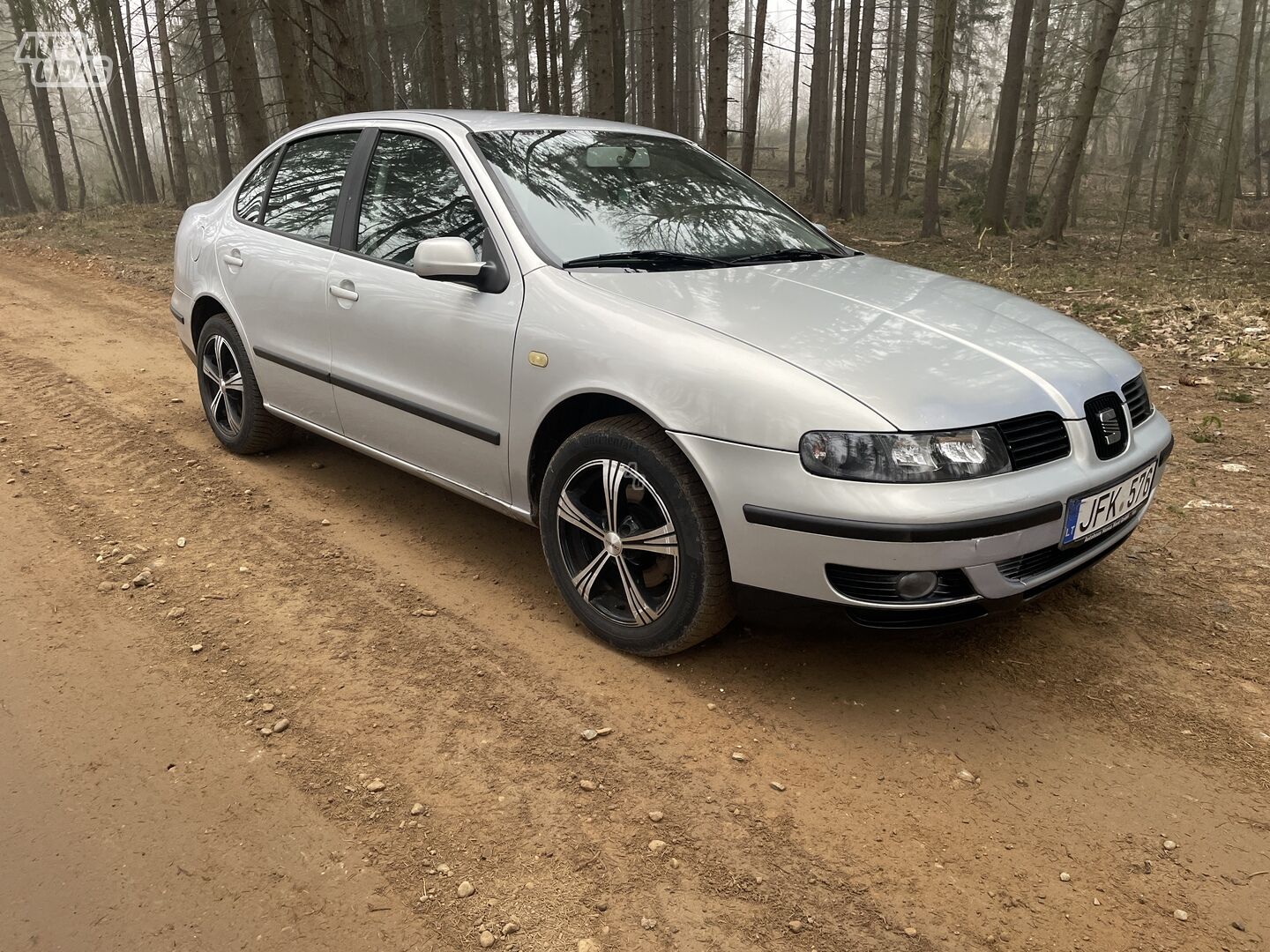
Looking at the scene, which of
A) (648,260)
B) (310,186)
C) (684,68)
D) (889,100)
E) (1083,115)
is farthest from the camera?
(684,68)

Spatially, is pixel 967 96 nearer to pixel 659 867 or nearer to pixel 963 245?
pixel 963 245

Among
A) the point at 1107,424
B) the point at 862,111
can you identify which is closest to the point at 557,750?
the point at 1107,424

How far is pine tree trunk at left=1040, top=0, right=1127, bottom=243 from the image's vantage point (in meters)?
13.1

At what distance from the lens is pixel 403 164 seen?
155 inches

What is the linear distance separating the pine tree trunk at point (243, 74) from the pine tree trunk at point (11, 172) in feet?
52.7

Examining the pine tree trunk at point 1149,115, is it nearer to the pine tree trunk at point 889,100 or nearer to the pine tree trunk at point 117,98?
the pine tree trunk at point 889,100

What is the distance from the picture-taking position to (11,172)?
2464cm

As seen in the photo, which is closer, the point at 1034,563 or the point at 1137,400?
the point at 1034,563

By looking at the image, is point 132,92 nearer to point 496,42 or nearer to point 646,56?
point 496,42

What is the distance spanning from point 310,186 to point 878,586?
3.42 m

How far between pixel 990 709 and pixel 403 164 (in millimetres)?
3189

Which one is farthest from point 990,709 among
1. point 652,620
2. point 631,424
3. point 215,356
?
point 215,356

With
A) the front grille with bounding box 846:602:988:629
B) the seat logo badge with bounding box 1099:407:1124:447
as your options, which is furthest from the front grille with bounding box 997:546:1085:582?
the seat logo badge with bounding box 1099:407:1124:447

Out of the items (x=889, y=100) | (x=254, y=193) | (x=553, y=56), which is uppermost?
(x=553, y=56)
